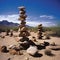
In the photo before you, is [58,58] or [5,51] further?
[5,51]

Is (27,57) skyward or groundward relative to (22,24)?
groundward

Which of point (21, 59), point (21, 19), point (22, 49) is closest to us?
point (21, 59)

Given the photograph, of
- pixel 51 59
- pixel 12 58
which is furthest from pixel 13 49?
pixel 51 59

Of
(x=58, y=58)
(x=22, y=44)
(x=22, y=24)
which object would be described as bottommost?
(x=58, y=58)

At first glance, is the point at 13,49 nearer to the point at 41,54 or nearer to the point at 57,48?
the point at 41,54

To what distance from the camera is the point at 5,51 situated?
11.9 meters

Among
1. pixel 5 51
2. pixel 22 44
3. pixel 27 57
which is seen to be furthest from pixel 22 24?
pixel 27 57

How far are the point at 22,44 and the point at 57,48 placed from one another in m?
2.77

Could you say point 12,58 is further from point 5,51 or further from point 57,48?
point 57,48

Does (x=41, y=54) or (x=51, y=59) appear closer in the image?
(x=51, y=59)

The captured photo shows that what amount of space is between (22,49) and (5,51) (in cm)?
133

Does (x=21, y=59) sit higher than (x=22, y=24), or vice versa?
(x=22, y=24)

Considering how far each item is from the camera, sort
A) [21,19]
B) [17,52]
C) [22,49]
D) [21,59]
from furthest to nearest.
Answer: [21,19]
[22,49]
[17,52]
[21,59]

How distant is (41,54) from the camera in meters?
11.3
